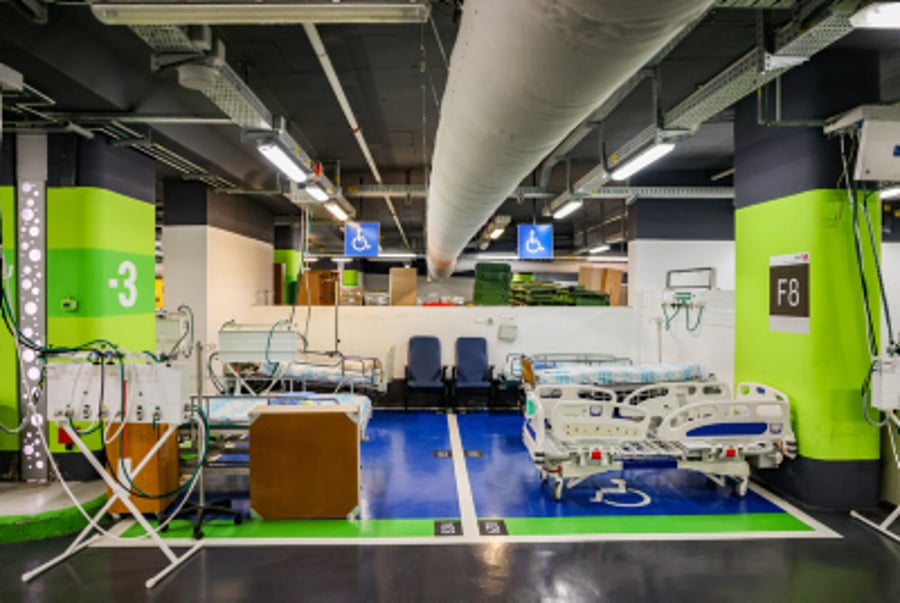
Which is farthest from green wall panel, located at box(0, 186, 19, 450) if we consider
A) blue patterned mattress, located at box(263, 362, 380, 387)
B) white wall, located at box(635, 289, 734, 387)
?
white wall, located at box(635, 289, 734, 387)

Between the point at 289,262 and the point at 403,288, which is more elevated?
the point at 289,262

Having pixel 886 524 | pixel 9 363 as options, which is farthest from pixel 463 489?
pixel 9 363

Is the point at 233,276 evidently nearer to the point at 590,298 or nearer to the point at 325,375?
the point at 325,375

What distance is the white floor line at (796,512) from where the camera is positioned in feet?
11.6

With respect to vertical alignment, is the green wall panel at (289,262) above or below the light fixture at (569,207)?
below

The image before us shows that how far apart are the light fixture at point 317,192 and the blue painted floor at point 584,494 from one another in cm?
354

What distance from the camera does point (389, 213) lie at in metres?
11.3

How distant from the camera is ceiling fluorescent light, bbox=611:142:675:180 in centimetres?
434

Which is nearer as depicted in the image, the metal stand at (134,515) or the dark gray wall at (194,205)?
the metal stand at (134,515)

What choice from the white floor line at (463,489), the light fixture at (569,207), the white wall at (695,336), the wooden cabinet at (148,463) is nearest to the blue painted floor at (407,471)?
the white floor line at (463,489)

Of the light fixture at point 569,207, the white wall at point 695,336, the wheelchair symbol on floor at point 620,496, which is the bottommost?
the wheelchair symbol on floor at point 620,496

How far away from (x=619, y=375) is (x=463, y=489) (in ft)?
7.32

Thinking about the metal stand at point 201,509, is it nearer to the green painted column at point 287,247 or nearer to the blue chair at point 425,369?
the blue chair at point 425,369

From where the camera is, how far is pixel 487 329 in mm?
7770
